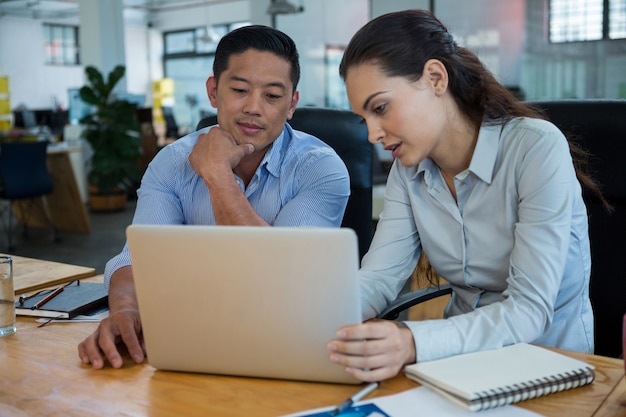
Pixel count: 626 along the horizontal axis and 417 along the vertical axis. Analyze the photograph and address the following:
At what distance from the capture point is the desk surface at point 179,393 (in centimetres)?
94

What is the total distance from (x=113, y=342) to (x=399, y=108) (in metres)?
0.69

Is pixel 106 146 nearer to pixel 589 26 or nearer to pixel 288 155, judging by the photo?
pixel 589 26

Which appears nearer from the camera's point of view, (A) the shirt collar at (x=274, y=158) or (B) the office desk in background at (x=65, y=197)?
(A) the shirt collar at (x=274, y=158)

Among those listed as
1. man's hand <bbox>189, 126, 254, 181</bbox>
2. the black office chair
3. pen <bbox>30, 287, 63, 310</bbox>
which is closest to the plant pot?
the black office chair

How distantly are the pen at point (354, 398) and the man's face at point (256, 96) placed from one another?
3.05 feet

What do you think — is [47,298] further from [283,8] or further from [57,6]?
[57,6]

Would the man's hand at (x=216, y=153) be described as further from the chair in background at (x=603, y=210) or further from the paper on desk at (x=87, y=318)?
the chair in background at (x=603, y=210)

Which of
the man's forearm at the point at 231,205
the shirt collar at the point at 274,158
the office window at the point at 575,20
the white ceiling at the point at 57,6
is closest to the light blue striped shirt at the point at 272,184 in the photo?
the shirt collar at the point at 274,158

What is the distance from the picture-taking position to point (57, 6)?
14086 millimetres

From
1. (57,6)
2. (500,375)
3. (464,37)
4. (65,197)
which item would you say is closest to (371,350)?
(500,375)

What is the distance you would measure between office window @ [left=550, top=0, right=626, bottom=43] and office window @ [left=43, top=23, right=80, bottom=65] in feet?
41.4

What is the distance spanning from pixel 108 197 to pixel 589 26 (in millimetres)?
5473

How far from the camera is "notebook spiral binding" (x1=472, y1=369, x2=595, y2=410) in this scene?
2.95ft

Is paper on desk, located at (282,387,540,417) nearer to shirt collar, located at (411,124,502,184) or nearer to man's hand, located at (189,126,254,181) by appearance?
shirt collar, located at (411,124,502,184)
